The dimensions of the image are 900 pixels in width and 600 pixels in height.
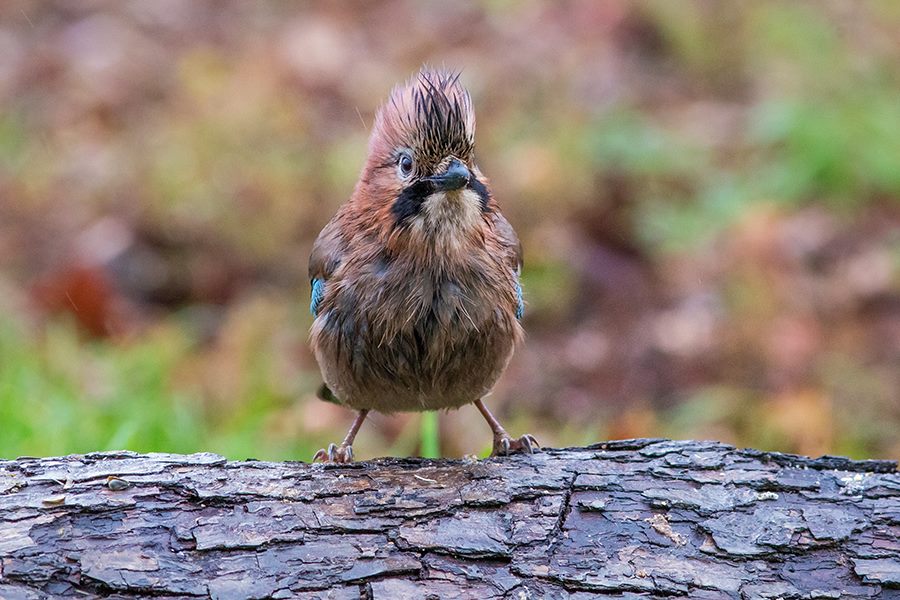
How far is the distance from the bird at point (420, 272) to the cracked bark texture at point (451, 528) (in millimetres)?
367

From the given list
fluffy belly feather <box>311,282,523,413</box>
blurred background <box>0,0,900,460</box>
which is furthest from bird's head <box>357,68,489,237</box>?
blurred background <box>0,0,900,460</box>

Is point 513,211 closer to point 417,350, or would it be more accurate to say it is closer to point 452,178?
point 417,350

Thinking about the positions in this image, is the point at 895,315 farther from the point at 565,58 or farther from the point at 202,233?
the point at 202,233

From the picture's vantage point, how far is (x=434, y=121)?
12.3ft

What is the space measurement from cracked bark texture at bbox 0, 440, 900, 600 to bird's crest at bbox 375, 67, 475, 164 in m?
1.04

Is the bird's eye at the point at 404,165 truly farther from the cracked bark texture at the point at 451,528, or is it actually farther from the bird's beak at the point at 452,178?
the cracked bark texture at the point at 451,528

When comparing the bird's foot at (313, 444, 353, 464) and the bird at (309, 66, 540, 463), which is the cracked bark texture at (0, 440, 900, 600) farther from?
the bird's foot at (313, 444, 353, 464)

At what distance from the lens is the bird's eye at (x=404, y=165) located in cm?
384

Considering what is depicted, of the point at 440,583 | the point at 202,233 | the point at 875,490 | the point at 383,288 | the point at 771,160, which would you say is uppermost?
the point at 771,160

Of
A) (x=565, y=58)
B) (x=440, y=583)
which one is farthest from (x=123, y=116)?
(x=440, y=583)

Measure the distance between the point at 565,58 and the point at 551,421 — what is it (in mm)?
4089

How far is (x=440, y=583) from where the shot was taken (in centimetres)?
327

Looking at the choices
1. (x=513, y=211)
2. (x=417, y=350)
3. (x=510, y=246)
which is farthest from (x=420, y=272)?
(x=513, y=211)

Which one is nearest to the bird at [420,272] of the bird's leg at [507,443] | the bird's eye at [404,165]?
the bird's eye at [404,165]
